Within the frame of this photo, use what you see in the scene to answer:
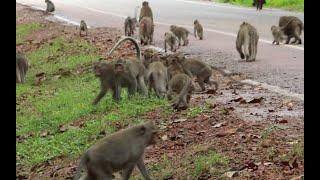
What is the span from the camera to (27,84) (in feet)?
56.7

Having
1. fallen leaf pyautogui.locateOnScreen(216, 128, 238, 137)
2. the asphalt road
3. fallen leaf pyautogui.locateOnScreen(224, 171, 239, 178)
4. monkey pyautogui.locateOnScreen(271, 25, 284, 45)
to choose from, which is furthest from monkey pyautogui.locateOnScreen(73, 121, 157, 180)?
monkey pyautogui.locateOnScreen(271, 25, 284, 45)

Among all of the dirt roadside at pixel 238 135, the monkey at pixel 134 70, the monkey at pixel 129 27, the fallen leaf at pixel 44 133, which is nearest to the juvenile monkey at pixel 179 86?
the dirt roadside at pixel 238 135

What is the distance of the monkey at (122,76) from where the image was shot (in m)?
11.4

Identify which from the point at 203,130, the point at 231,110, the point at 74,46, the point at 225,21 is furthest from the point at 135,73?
the point at 225,21

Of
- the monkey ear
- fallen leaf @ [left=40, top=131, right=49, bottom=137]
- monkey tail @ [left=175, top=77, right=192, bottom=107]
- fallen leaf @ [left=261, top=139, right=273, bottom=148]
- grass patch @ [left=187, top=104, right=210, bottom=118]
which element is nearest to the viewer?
the monkey ear

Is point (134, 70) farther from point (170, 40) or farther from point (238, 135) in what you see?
point (170, 40)

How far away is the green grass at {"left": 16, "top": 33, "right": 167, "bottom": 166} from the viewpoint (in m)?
9.94

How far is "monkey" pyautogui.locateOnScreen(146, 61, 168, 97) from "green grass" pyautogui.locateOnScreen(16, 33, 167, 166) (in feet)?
0.53

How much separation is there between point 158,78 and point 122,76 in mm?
571

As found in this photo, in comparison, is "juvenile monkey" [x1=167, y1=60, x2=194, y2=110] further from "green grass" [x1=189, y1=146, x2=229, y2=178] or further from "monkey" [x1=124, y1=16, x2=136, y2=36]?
"monkey" [x1=124, y1=16, x2=136, y2=36]
